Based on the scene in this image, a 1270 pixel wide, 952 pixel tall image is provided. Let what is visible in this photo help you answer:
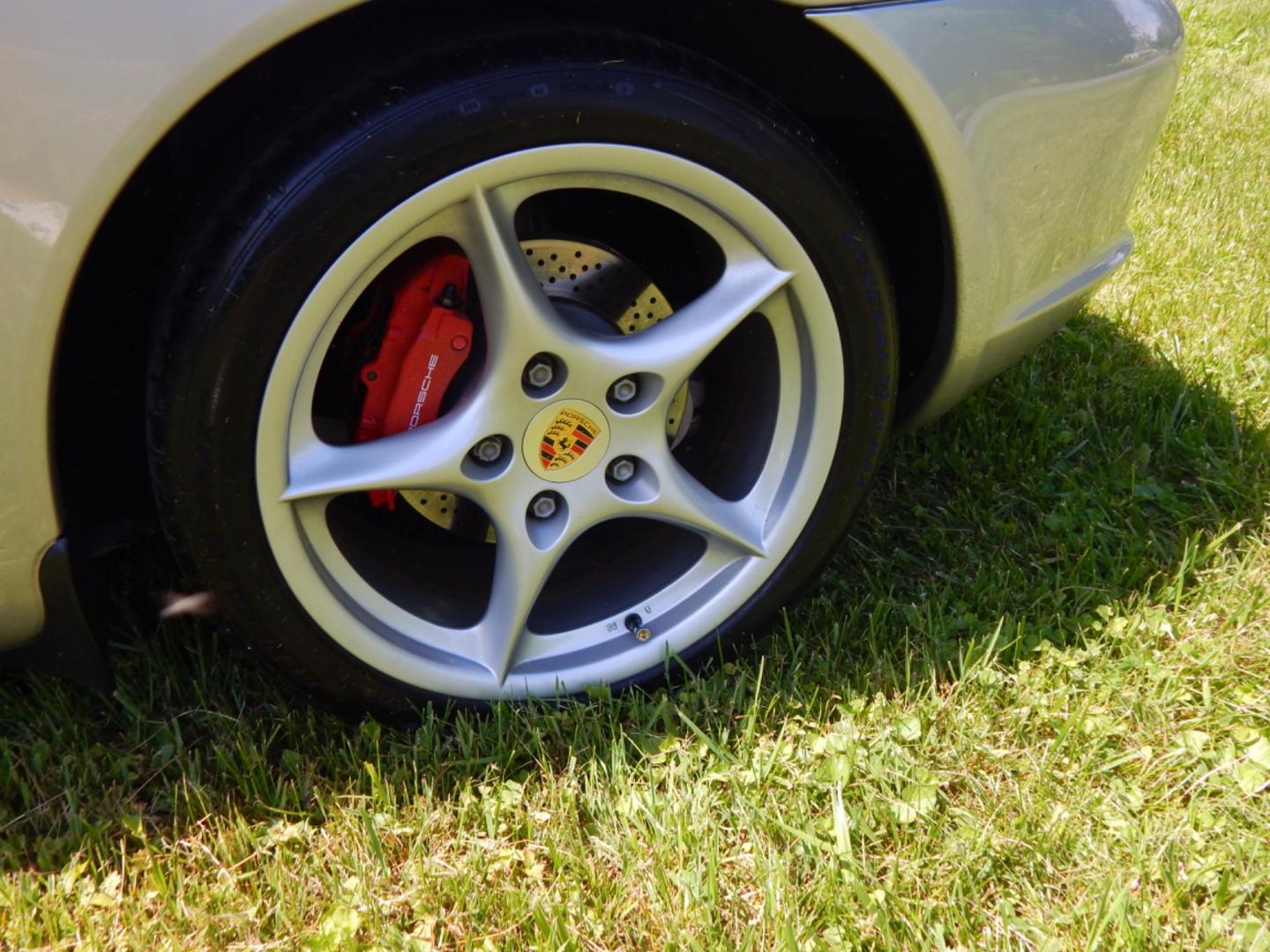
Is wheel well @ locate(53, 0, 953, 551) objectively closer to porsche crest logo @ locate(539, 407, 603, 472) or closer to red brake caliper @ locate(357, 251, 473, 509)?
red brake caliper @ locate(357, 251, 473, 509)

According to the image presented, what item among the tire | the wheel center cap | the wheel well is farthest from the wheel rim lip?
the wheel center cap

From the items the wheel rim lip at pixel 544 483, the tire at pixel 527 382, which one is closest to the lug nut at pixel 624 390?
the tire at pixel 527 382

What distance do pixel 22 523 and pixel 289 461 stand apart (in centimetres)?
30

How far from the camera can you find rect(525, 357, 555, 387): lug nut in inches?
60.2

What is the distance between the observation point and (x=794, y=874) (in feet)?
4.74

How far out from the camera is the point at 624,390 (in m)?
1.60

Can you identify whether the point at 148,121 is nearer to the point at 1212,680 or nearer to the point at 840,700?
the point at 840,700

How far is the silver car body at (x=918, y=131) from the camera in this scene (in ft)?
3.65

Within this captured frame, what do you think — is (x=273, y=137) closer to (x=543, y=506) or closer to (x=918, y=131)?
(x=543, y=506)

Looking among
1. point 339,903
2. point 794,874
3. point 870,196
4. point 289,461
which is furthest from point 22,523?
point 870,196

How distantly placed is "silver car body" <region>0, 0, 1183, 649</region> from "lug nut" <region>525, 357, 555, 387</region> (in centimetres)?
50

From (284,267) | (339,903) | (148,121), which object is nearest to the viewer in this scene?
(148,121)

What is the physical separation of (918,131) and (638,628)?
80cm

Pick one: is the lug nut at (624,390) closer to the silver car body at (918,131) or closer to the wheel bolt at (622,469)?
the wheel bolt at (622,469)
